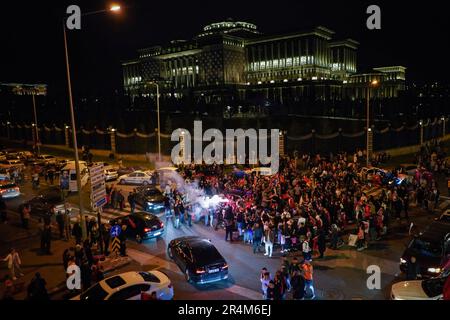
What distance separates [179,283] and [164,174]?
1716 cm

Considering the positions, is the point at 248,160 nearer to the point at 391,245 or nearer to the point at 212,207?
the point at 212,207

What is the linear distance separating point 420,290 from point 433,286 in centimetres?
42

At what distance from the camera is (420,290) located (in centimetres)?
1098

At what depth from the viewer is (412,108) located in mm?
67688

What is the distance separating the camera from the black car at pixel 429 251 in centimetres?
1321

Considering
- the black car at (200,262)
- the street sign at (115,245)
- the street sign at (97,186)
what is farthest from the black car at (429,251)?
the street sign at (97,186)

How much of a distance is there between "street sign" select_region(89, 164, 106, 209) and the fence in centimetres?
2520

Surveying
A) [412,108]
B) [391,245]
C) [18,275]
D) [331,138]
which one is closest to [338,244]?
[391,245]

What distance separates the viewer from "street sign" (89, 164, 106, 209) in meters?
16.4

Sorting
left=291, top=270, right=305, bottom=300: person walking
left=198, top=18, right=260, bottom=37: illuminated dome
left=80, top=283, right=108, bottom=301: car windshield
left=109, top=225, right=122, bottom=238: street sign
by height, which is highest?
left=198, top=18, right=260, bottom=37: illuminated dome

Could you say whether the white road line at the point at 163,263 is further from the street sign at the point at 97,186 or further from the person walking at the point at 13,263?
the person walking at the point at 13,263

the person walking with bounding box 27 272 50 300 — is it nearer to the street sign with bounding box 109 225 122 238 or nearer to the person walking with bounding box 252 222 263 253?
the street sign with bounding box 109 225 122 238

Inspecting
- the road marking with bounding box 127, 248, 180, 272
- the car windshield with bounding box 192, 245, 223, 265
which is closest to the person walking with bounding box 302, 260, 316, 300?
the car windshield with bounding box 192, 245, 223, 265

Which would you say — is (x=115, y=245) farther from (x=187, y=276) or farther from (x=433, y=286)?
(x=433, y=286)
